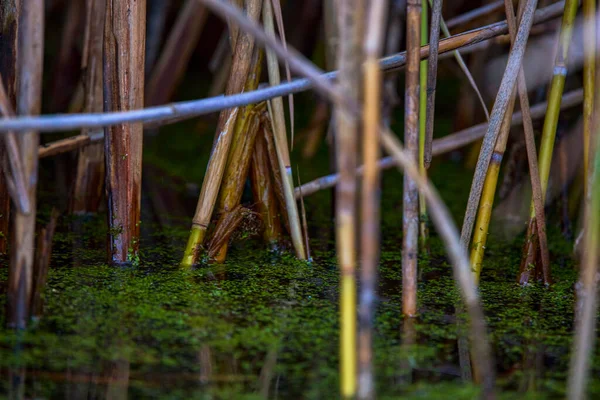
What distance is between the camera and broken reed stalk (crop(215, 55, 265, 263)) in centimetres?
168

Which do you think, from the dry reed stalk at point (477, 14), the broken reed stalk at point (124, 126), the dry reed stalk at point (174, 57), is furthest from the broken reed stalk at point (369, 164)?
the dry reed stalk at point (174, 57)

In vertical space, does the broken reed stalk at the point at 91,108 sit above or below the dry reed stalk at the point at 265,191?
above

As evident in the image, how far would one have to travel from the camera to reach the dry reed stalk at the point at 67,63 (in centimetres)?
344

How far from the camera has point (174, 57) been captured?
11.3 ft

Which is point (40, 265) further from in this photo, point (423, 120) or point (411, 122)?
point (423, 120)

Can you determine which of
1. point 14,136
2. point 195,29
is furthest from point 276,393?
point 195,29

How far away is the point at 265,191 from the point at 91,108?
0.55m

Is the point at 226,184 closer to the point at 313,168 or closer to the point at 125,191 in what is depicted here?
the point at 125,191

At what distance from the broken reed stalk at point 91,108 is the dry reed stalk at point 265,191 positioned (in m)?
0.51

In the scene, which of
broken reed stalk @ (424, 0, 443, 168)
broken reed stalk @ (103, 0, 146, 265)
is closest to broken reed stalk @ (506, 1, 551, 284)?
broken reed stalk @ (424, 0, 443, 168)

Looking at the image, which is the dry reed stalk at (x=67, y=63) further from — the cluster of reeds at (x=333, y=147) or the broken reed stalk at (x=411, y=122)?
the broken reed stalk at (x=411, y=122)

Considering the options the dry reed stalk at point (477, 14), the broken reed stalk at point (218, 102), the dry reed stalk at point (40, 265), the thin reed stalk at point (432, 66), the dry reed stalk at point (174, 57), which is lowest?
the dry reed stalk at point (40, 265)

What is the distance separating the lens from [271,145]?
177 centimetres

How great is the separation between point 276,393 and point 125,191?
72 cm
